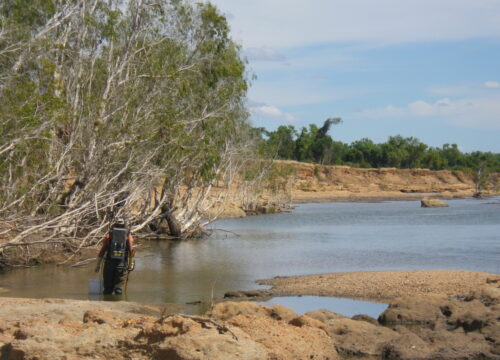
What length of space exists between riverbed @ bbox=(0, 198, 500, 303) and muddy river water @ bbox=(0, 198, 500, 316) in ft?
0.07

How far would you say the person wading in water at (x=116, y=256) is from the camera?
1477cm

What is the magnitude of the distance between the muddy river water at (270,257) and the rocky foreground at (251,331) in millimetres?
1373

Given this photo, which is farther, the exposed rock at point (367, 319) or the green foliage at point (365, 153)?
the green foliage at point (365, 153)

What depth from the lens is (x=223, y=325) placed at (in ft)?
28.2

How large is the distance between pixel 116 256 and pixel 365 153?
355ft

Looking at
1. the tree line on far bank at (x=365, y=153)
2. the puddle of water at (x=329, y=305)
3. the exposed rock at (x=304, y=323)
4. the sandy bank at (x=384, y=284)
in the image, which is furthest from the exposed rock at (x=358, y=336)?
the tree line on far bank at (x=365, y=153)

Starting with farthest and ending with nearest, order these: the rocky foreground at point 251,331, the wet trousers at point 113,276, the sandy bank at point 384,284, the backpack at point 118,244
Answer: the sandy bank at point 384,284
the wet trousers at point 113,276
the backpack at point 118,244
the rocky foreground at point 251,331

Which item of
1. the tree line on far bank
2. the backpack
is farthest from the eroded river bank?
the tree line on far bank

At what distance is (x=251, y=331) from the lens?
916 centimetres

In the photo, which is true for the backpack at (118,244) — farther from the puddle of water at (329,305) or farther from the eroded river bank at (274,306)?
the puddle of water at (329,305)

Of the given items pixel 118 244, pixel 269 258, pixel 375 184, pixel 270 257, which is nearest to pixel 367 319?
pixel 118 244

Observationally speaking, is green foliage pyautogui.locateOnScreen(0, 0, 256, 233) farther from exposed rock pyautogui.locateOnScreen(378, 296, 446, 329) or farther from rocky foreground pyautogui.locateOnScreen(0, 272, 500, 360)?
exposed rock pyautogui.locateOnScreen(378, 296, 446, 329)

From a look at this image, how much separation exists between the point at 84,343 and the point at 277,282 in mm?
10405

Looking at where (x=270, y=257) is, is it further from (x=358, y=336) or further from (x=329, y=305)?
(x=358, y=336)
